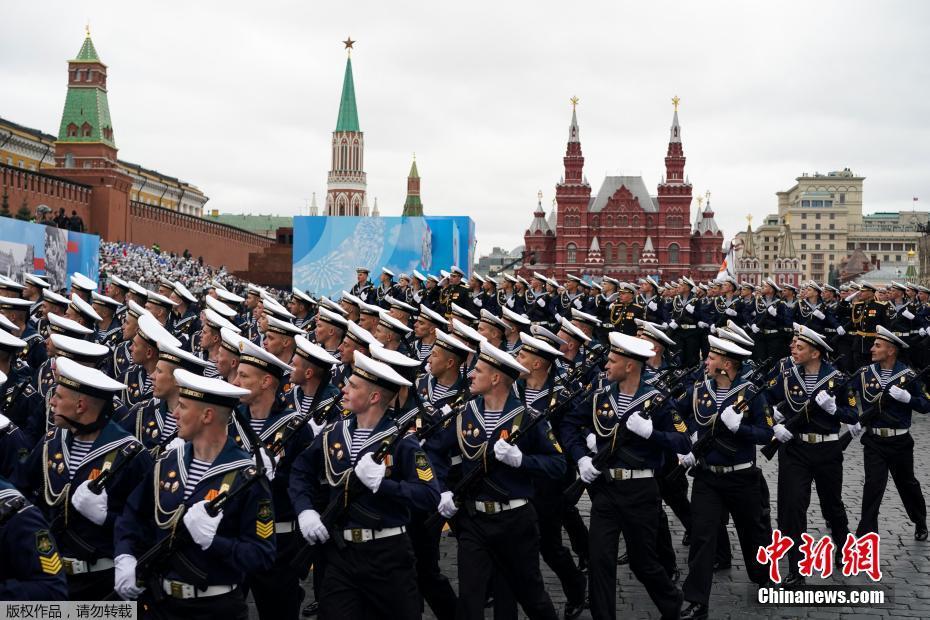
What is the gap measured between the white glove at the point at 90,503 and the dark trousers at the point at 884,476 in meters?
7.14

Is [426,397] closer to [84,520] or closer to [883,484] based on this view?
[84,520]

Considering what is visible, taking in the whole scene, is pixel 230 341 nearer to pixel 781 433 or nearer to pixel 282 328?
pixel 282 328

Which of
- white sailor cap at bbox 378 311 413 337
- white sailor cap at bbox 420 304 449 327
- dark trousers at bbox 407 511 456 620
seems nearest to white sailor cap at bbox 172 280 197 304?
white sailor cap at bbox 420 304 449 327

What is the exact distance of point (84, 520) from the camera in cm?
480

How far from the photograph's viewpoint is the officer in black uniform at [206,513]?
4352 mm

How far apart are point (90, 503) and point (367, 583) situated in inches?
61.5

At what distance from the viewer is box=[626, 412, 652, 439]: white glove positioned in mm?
6641

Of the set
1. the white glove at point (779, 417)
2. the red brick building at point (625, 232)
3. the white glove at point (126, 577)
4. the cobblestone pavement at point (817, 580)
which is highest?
the red brick building at point (625, 232)

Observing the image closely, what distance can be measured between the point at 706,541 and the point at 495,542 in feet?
6.87

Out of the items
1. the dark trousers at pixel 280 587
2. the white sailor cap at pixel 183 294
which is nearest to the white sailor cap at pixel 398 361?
the dark trousers at pixel 280 587

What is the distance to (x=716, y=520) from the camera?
287 inches

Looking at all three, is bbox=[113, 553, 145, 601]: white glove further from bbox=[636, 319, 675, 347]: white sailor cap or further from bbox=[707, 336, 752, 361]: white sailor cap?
bbox=[636, 319, 675, 347]: white sailor cap

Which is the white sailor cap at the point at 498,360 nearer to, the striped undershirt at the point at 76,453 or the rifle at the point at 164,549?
the rifle at the point at 164,549

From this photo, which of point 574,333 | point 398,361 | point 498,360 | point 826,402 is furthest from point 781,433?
point 398,361
